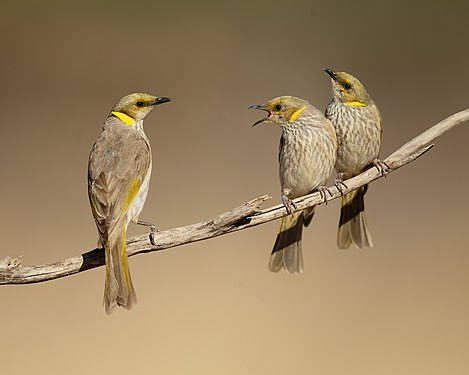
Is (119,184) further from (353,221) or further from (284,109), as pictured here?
(353,221)

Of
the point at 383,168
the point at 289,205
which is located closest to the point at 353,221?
the point at 383,168

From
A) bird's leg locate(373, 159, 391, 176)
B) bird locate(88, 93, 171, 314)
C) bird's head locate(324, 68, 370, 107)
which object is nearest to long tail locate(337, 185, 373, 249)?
bird's leg locate(373, 159, 391, 176)

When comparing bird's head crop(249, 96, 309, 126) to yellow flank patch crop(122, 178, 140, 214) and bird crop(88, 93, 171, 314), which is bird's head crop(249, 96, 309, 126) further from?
yellow flank patch crop(122, 178, 140, 214)

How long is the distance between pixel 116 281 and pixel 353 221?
1091 millimetres

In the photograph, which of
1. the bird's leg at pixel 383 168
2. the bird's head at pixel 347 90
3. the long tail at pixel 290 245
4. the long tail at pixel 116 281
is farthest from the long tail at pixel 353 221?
the long tail at pixel 116 281

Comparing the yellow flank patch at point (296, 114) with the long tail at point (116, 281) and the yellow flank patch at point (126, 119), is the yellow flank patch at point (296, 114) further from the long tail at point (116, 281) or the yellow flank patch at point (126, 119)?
the long tail at point (116, 281)

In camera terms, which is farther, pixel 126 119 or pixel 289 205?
pixel 126 119

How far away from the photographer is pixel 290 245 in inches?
142

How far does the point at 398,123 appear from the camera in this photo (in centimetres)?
621

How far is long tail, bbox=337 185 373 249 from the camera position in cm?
359

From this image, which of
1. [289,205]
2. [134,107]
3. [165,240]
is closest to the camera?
[165,240]

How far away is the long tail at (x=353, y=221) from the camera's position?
3.59m

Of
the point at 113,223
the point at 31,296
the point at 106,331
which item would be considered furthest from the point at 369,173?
the point at 31,296

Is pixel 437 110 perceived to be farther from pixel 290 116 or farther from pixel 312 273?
pixel 290 116
